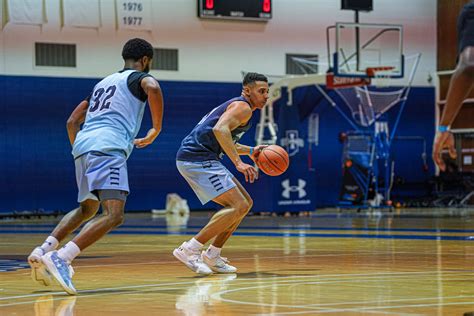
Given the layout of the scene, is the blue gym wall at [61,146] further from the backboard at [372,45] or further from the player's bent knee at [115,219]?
the player's bent knee at [115,219]

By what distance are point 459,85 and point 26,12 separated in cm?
2041

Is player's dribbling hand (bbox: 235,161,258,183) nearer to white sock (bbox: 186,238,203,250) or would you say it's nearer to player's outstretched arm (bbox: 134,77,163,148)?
white sock (bbox: 186,238,203,250)

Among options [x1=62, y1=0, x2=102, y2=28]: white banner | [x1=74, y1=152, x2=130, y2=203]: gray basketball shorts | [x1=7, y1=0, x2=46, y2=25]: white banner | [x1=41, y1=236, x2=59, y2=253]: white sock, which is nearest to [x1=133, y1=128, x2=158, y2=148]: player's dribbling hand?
[x1=74, y1=152, x2=130, y2=203]: gray basketball shorts

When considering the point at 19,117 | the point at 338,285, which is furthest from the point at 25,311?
the point at 19,117

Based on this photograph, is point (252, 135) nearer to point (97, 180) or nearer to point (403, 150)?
point (403, 150)

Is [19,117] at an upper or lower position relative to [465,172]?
upper

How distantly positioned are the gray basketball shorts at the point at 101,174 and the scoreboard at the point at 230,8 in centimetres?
1952

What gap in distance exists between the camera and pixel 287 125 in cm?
2330

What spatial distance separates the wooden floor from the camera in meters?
6.14

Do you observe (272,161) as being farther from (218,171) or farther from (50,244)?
(50,244)

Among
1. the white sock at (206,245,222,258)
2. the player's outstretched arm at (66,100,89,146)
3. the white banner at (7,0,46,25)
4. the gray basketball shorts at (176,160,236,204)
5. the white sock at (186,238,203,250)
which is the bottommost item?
the white sock at (206,245,222,258)

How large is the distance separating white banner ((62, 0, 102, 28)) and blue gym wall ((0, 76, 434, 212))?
150 centimetres

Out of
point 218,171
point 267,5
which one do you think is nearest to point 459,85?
point 218,171

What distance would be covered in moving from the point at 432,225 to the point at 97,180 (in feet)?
38.7
